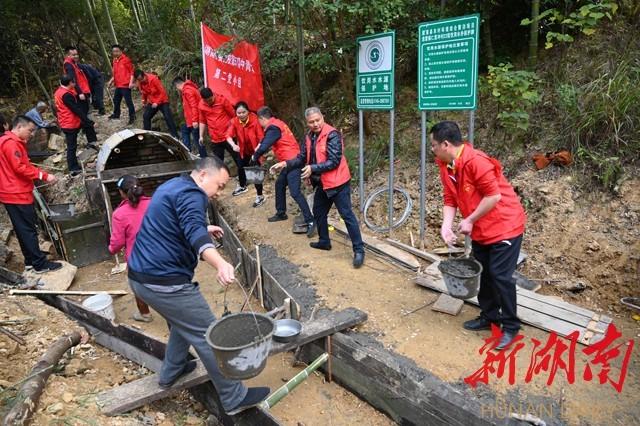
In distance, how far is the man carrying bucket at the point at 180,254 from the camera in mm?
2689

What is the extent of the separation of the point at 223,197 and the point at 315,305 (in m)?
4.63

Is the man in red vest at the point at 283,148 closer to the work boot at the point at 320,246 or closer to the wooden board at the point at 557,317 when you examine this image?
the work boot at the point at 320,246

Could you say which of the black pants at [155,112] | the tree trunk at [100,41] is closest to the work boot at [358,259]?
the black pants at [155,112]

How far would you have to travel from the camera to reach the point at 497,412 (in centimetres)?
280

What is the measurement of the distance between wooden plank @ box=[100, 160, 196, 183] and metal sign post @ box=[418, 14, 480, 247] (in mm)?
4776

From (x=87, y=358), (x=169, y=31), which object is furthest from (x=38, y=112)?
(x=87, y=358)

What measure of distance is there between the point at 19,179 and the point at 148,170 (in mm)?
2365

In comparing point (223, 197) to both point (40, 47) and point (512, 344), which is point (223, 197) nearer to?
point (512, 344)

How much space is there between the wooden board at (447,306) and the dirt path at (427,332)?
50mm

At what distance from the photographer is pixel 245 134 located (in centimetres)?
736

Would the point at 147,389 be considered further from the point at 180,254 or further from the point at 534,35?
the point at 534,35

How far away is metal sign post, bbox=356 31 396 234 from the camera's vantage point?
552 centimetres

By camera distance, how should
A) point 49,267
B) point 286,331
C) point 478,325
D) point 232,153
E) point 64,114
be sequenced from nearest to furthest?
point 286,331
point 478,325
point 49,267
point 232,153
point 64,114

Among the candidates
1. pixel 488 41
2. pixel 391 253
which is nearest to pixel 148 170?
pixel 391 253
